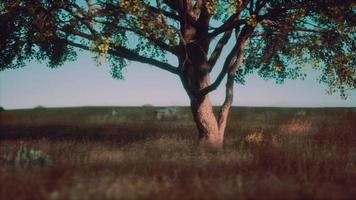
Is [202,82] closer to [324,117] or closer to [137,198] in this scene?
[137,198]

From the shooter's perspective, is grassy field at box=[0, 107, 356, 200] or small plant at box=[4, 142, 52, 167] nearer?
grassy field at box=[0, 107, 356, 200]

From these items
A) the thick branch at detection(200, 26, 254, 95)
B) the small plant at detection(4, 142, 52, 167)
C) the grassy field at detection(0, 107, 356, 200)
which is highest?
the thick branch at detection(200, 26, 254, 95)

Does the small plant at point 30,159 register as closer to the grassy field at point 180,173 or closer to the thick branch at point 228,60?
the grassy field at point 180,173

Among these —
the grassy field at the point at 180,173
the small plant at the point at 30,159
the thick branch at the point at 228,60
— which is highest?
the thick branch at the point at 228,60

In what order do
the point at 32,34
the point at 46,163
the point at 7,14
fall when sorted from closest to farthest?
the point at 46,163 < the point at 7,14 < the point at 32,34

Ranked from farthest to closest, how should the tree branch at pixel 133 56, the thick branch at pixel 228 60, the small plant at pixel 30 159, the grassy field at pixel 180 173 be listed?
1. the tree branch at pixel 133 56
2. the thick branch at pixel 228 60
3. the small plant at pixel 30 159
4. the grassy field at pixel 180 173

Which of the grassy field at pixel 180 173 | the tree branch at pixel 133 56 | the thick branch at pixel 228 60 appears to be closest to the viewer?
the grassy field at pixel 180 173

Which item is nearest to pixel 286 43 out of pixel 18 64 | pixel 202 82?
pixel 202 82

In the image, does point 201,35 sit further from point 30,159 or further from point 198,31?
point 30,159

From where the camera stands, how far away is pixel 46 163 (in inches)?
501

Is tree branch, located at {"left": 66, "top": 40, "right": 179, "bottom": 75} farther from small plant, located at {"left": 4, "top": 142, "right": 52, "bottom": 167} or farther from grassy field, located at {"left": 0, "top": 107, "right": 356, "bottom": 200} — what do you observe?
small plant, located at {"left": 4, "top": 142, "right": 52, "bottom": 167}

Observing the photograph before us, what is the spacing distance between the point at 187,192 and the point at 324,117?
27564 mm

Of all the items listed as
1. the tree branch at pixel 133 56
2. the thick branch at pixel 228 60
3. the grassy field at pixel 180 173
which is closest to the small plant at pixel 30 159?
the grassy field at pixel 180 173

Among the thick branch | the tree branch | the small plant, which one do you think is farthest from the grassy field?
the tree branch
